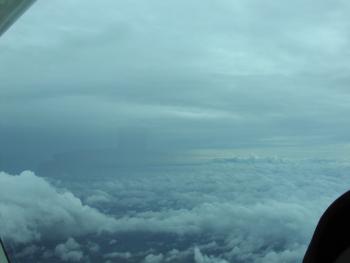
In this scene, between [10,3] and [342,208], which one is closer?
[342,208]

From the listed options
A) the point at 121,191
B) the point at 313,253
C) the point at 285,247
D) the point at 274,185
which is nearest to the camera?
the point at 313,253

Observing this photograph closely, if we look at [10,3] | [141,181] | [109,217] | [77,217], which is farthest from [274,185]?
[10,3]

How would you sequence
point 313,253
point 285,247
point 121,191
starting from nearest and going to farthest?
point 313,253
point 285,247
point 121,191

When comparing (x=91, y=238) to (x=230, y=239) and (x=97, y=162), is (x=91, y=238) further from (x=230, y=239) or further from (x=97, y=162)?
(x=230, y=239)

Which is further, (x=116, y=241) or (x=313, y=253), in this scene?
(x=116, y=241)

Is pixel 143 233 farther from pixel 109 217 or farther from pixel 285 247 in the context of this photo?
pixel 285 247

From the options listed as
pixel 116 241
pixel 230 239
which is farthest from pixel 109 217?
pixel 230 239

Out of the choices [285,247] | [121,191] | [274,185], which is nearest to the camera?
[285,247]

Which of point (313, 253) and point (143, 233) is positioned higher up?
point (313, 253)

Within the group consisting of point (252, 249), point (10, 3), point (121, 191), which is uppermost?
point (10, 3)
